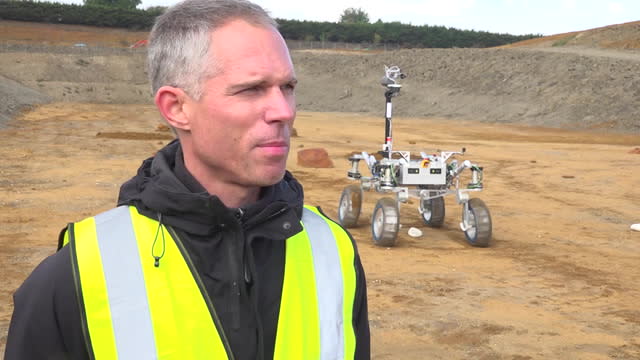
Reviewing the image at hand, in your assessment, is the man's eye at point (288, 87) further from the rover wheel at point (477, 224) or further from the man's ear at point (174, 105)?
the rover wheel at point (477, 224)

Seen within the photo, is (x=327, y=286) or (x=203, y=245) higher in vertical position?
(x=203, y=245)

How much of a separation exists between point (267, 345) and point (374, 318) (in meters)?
5.21

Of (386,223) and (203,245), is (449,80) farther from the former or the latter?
(203,245)

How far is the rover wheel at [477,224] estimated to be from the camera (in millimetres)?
9609

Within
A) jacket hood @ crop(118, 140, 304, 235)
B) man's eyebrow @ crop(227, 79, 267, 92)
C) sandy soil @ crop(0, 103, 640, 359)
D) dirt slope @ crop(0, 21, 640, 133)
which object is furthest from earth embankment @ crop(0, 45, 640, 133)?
man's eyebrow @ crop(227, 79, 267, 92)

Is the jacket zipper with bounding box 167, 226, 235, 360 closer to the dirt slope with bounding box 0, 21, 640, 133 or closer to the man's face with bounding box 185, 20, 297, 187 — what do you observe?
the man's face with bounding box 185, 20, 297, 187

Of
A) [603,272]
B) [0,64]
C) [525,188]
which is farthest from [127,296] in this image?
[0,64]

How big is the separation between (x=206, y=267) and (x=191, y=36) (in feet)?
1.94

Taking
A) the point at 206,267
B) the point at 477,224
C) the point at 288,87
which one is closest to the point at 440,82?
the point at 477,224

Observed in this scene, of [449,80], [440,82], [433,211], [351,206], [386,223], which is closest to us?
[386,223]

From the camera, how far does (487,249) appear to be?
9.89 metres

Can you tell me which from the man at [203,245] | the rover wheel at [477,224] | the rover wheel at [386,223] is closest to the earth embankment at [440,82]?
the rover wheel at [477,224]

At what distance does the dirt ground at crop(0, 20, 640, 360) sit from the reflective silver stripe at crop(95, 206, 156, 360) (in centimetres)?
460

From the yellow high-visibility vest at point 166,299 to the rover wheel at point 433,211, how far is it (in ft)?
30.5
